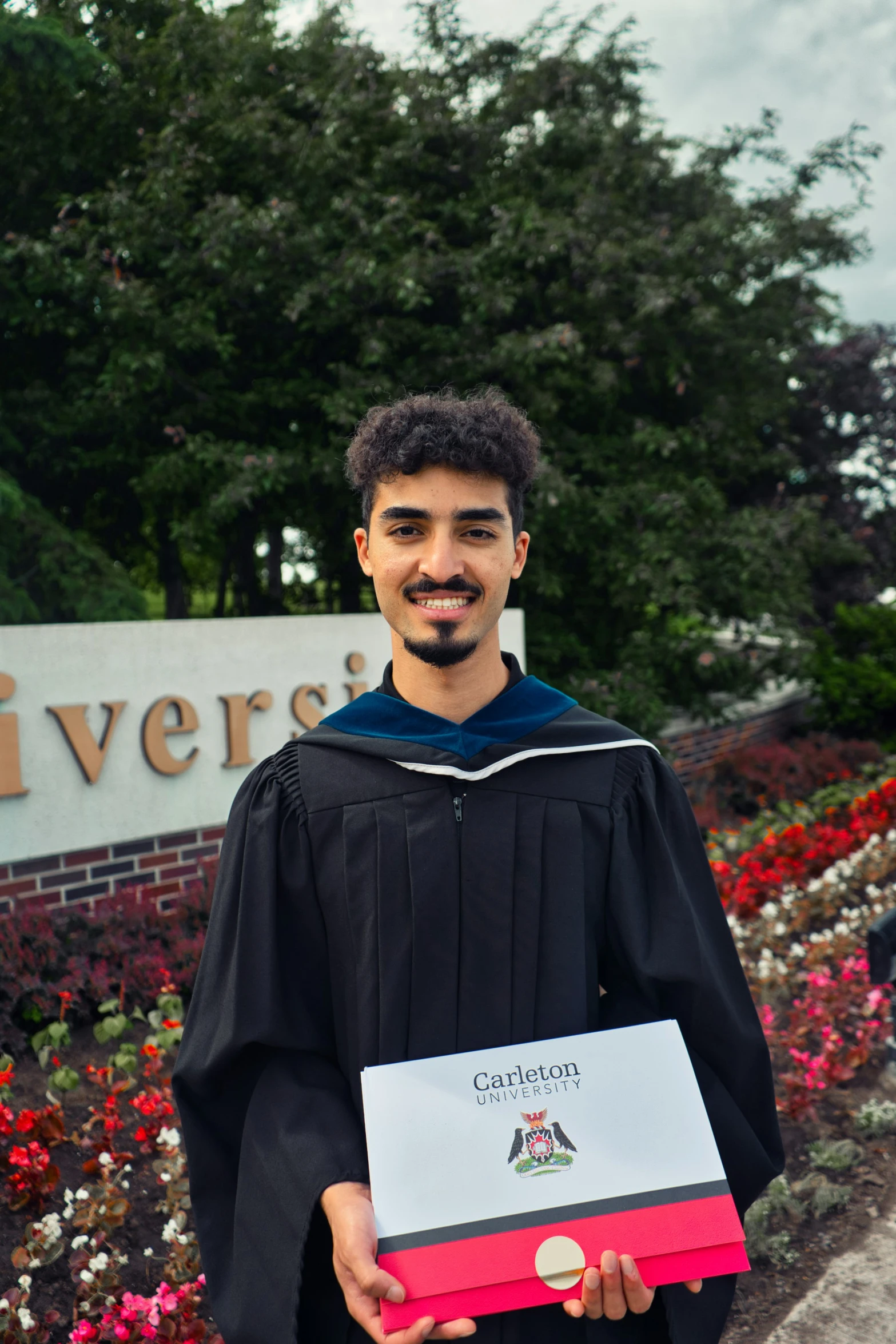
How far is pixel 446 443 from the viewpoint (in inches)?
58.8

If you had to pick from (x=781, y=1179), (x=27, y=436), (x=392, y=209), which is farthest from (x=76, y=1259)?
(x=392, y=209)

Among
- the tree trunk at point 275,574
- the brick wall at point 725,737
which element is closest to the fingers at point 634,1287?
the brick wall at point 725,737

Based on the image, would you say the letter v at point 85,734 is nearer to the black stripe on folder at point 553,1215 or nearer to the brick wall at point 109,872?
the brick wall at point 109,872

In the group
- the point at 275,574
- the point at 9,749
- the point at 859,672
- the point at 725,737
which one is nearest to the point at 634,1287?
Answer: the point at 9,749

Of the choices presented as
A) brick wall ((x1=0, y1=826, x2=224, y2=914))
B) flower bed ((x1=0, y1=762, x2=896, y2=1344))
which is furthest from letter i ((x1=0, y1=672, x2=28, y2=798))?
flower bed ((x1=0, y1=762, x2=896, y2=1344))

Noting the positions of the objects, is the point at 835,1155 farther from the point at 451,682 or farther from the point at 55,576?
the point at 55,576

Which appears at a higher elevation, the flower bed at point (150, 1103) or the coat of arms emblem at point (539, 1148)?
the coat of arms emblem at point (539, 1148)

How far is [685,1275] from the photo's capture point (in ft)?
4.26

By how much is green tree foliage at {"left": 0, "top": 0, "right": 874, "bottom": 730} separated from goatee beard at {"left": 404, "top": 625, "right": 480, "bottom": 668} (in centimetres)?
566

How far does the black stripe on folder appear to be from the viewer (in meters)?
1.25

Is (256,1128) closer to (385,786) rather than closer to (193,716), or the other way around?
(385,786)

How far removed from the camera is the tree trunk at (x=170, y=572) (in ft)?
29.4

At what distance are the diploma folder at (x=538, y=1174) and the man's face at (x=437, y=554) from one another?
57 cm

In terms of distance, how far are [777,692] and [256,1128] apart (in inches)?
427
